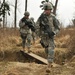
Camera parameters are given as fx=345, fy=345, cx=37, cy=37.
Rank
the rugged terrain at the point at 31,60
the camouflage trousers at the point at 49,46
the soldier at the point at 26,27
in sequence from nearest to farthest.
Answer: the rugged terrain at the point at 31,60
the camouflage trousers at the point at 49,46
the soldier at the point at 26,27

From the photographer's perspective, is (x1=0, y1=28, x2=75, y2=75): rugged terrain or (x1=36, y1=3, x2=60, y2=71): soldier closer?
(x1=0, y1=28, x2=75, y2=75): rugged terrain

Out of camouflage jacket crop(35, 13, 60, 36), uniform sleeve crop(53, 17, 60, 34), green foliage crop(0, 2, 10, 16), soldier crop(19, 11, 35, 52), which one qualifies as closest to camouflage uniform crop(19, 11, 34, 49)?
soldier crop(19, 11, 35, 52)

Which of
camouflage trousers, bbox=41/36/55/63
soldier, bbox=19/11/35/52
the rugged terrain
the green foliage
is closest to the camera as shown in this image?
the rugged terrain

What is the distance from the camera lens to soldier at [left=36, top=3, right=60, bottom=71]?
1021 cm

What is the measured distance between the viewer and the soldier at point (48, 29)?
10.2 m

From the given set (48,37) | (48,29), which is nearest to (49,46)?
(48,37)

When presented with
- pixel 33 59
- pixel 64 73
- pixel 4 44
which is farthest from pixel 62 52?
pixel 64 73

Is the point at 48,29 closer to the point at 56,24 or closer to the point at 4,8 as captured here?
the point at 56,24

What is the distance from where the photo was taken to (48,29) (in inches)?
409

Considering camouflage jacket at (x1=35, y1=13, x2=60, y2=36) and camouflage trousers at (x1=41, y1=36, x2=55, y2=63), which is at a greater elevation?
camouflage jacket at (x1=35, y1=13, x2=60, y2=36)

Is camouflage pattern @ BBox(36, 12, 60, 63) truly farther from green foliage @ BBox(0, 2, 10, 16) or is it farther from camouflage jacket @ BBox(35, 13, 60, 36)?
green foliage @ BBox(0, 2, 10, 16)

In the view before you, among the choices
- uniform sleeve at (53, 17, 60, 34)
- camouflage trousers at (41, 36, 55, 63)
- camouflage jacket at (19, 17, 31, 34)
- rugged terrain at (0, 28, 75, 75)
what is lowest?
rugged terrain at (0, 28, 75, 75)

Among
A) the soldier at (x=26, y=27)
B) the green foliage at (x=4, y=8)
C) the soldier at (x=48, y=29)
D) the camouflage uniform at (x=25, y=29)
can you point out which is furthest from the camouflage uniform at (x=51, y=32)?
the green foliage at (x=4, y=8)

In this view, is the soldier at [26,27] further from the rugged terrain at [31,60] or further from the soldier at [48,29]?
the soldier at [48,29]
